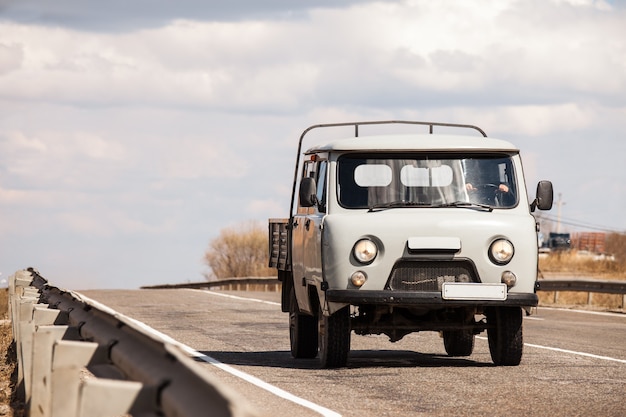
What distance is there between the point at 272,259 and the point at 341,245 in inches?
145

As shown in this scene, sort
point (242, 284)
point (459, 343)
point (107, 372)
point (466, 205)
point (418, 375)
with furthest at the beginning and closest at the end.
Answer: point (242, 284)
point (459, 343)
point (466, 205)
point (418, 375)
point (107, 372)

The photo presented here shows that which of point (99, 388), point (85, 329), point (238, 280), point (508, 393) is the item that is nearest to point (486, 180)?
point (508, 393)

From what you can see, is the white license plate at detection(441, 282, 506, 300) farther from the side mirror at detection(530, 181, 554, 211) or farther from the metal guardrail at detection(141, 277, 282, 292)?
the metal guardrail at detection(141, 277, 282, 292)

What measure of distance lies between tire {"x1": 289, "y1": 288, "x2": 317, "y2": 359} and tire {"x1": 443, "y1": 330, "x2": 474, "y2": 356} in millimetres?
1638

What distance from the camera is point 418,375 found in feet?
38.4

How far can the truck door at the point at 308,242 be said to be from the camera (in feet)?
40.7

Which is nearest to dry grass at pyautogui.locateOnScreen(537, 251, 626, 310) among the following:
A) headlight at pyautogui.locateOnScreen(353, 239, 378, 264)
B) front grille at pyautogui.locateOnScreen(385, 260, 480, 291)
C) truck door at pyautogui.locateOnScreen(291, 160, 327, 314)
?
truck door at pyautogui.locateOnScreen(291, 160, 327, 314)

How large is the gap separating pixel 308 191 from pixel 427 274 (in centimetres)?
149

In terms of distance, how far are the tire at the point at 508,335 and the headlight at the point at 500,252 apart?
702 mm

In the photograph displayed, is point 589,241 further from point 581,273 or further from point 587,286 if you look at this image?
point 587,286

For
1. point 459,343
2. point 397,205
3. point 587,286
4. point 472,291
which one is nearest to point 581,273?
point 587,286

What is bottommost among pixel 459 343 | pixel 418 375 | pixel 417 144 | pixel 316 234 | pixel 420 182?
pixel 418 375

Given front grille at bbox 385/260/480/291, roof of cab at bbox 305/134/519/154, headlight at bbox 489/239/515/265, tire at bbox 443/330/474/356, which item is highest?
roof of cab at bbox 305/134/519/154

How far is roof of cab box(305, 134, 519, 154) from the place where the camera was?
12523mm
